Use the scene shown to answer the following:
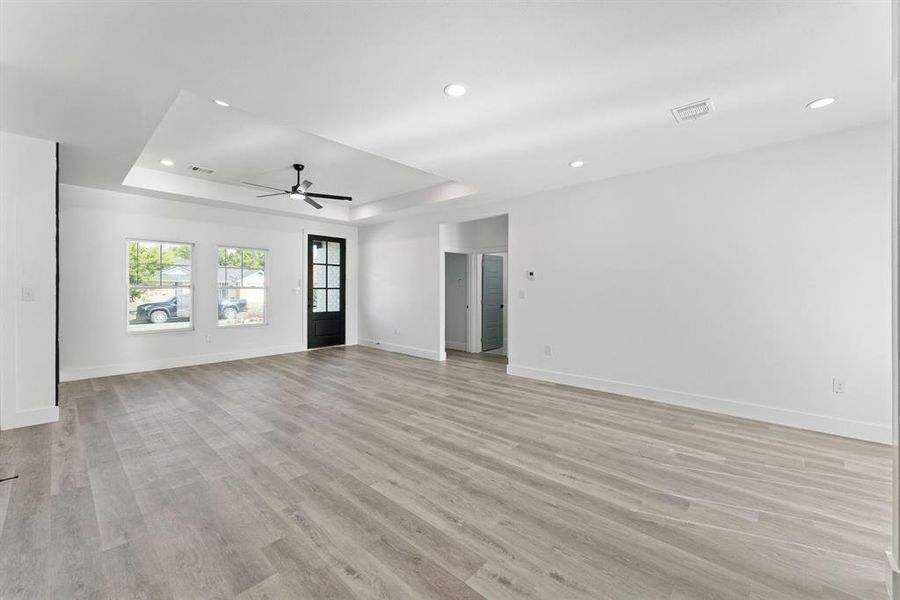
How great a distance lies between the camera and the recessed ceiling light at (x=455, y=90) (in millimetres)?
2455

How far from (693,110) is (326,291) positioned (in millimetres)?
6827

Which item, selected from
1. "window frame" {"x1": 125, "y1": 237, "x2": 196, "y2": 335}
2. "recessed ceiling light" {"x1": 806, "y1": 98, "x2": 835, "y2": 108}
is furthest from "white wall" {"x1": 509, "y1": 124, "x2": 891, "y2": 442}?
"window frame" {"x1": 125, "y1": 237, "x2": 196, "y2": 335}

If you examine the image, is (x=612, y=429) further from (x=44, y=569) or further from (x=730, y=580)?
(x=44, y=569)

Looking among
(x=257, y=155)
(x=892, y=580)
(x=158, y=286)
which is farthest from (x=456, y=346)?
(x=892, y=580)

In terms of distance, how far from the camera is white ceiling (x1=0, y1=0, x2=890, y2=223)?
183cm

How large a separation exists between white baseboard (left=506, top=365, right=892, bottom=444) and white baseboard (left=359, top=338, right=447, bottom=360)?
7.20 feet

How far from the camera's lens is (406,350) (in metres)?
7.14

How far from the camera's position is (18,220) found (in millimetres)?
3359

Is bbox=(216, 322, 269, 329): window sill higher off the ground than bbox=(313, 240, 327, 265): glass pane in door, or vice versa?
bbox=(313, 240, 327, 265): glass pane in door

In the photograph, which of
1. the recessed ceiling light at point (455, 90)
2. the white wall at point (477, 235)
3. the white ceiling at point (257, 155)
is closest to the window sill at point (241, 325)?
the white ceiling at point (257, 155)

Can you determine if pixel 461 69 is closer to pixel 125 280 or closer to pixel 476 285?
pixel 476 285

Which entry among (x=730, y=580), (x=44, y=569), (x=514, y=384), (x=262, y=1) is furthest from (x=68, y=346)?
(x=730, y=580)

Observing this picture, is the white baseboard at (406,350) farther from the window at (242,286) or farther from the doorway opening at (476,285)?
the window at (242,286)

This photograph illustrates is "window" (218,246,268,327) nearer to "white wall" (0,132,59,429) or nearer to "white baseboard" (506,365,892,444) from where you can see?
"white wall" (0,132,59,429)
